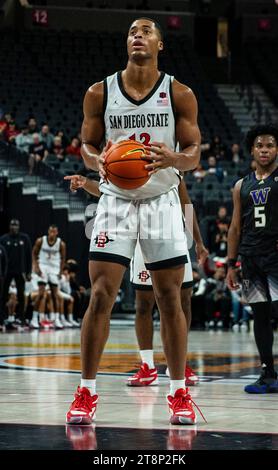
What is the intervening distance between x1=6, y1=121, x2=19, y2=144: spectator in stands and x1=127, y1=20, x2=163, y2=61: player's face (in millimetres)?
14595

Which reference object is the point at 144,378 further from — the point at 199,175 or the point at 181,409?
the point at 199,175

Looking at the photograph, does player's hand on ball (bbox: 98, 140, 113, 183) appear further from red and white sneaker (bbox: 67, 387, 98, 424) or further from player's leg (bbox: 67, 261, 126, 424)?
red and white sneaker (bbox: 67, 387, 98, 424)

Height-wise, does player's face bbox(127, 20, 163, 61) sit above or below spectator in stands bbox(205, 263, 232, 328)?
above

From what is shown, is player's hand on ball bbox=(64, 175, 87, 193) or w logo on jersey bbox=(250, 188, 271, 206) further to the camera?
w logo on jersey bbox=(250, 188, 271, 206)

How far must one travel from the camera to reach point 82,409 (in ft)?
13.8

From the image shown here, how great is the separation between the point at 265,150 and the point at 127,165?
211cm

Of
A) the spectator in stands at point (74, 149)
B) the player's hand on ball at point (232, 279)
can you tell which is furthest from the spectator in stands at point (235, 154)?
the player's hand on ball at point (232, 279)

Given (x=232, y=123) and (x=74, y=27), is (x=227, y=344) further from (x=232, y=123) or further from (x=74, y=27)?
(x=74, y=27)

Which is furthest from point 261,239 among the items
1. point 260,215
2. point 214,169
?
point 214,169

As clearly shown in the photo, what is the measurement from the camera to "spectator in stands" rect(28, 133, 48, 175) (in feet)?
61.5

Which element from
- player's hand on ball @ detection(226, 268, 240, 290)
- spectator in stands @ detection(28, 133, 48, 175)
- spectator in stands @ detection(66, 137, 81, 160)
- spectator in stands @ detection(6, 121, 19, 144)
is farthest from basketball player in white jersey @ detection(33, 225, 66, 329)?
player's hand on ball @ detection(226, 268, 240, 290)

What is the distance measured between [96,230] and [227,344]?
6.75 metres

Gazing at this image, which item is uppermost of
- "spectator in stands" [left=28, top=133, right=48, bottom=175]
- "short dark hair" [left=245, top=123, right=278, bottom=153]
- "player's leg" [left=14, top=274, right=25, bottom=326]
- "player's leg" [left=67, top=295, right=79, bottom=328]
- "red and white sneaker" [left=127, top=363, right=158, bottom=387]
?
"spectator in stands" [left=28, top=133, right=48, bottom=175]

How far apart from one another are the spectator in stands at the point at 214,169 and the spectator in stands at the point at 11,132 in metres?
4.64
